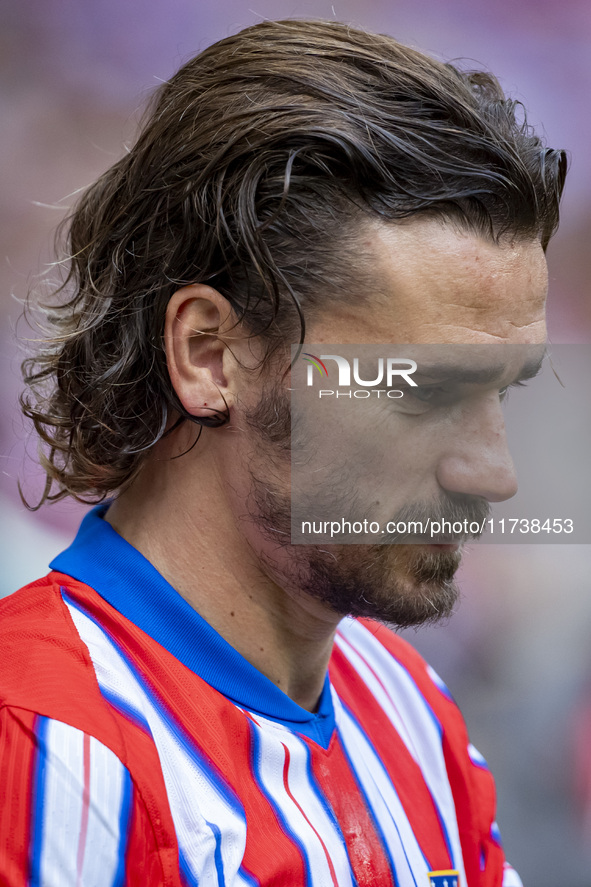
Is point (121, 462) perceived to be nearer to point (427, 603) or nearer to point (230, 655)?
point (230, 655)

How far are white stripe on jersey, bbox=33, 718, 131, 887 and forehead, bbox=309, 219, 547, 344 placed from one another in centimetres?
43

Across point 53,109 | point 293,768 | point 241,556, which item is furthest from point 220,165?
point 53,109

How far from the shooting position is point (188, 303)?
0.84m

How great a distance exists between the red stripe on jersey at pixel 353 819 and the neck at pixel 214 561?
91 mm

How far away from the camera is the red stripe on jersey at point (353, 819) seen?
813 millimetres

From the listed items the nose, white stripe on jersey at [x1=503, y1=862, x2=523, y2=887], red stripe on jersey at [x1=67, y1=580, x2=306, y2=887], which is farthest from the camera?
white stripe on jersey at [x1=503, y1=862, x2=523, y2=887]

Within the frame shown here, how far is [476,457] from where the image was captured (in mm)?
809

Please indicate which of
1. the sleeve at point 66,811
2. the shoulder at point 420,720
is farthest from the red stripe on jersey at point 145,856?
the shoulder at point 420,720

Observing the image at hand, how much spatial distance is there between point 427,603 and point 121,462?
368mm

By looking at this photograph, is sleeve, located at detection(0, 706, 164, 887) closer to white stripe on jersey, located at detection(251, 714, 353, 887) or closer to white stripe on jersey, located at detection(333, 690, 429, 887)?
white stripe on jersey, located at detection(251, 714, 353, 887)

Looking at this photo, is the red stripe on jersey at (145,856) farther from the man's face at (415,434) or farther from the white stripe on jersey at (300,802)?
the man's face at (415,434)

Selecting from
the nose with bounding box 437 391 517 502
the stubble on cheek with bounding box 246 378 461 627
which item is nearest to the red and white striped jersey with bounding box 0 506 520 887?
the stubble on cheek with bounding box 246 378 461 627

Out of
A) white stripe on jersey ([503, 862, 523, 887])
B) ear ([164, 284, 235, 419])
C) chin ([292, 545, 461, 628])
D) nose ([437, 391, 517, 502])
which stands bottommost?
white stripe on jersey ([503, 862, 523, 887])

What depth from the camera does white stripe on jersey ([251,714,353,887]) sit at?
0.75 meters
